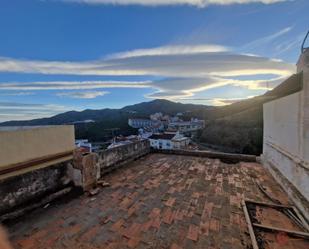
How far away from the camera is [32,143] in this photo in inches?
118

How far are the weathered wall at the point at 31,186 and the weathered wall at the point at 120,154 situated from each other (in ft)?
3.44

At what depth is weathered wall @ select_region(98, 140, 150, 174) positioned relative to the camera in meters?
4.59

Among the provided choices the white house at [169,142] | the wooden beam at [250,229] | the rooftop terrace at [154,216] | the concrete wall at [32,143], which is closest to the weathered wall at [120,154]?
the rooftop terrace at [154,216]

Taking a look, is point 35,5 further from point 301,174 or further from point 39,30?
point 301,174

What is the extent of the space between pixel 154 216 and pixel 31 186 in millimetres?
2141

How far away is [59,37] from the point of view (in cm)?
699

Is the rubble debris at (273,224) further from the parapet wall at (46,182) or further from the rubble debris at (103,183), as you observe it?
→ the parapet wall at (46,182)

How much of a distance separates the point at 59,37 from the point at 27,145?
230 inches

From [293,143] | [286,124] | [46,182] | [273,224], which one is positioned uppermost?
[286,124]

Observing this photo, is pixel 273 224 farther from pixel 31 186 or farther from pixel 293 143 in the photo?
pixel 31 186

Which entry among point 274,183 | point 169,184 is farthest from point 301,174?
point 169,184

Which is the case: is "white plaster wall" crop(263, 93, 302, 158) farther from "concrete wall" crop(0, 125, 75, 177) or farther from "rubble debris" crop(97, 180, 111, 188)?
"concrete wall" crop(0, 125, 75, 177)

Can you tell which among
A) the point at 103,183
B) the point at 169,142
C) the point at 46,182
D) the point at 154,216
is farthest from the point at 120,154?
the point at 169,142

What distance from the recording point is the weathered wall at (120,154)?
15.0 ft
